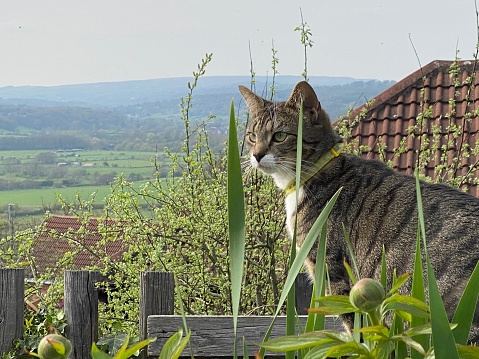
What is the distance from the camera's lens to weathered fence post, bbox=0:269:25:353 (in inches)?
122

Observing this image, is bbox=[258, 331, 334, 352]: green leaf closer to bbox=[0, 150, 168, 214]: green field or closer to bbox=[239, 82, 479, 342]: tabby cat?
bbox=[239, 82, 479, 342]: tabby cat

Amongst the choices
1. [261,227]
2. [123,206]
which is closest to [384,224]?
[261,227]

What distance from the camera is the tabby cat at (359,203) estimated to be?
2.91 meters

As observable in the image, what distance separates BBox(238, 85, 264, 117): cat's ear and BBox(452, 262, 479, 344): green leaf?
10.1 feet

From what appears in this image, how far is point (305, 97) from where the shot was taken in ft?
11.9

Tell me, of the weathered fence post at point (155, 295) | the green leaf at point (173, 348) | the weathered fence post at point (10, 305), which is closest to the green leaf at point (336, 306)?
the green leaf at point (173, 348)

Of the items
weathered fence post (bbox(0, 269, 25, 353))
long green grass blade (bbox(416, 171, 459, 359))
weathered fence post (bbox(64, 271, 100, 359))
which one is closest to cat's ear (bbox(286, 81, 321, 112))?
weathered fence post (bbox(64, 271, 100, 359))

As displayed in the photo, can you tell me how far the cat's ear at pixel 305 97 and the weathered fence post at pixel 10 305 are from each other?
4.70 feet

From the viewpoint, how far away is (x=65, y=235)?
4371 mm

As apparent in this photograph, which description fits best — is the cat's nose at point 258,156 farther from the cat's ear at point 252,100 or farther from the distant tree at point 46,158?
the distant tree at point 46,158

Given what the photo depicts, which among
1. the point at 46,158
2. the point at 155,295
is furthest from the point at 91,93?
the point at 155,295

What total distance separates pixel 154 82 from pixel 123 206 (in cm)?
4052

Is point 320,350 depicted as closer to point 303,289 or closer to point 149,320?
point 149,320

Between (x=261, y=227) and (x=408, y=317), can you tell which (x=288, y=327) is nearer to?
(x=408, y=317)
